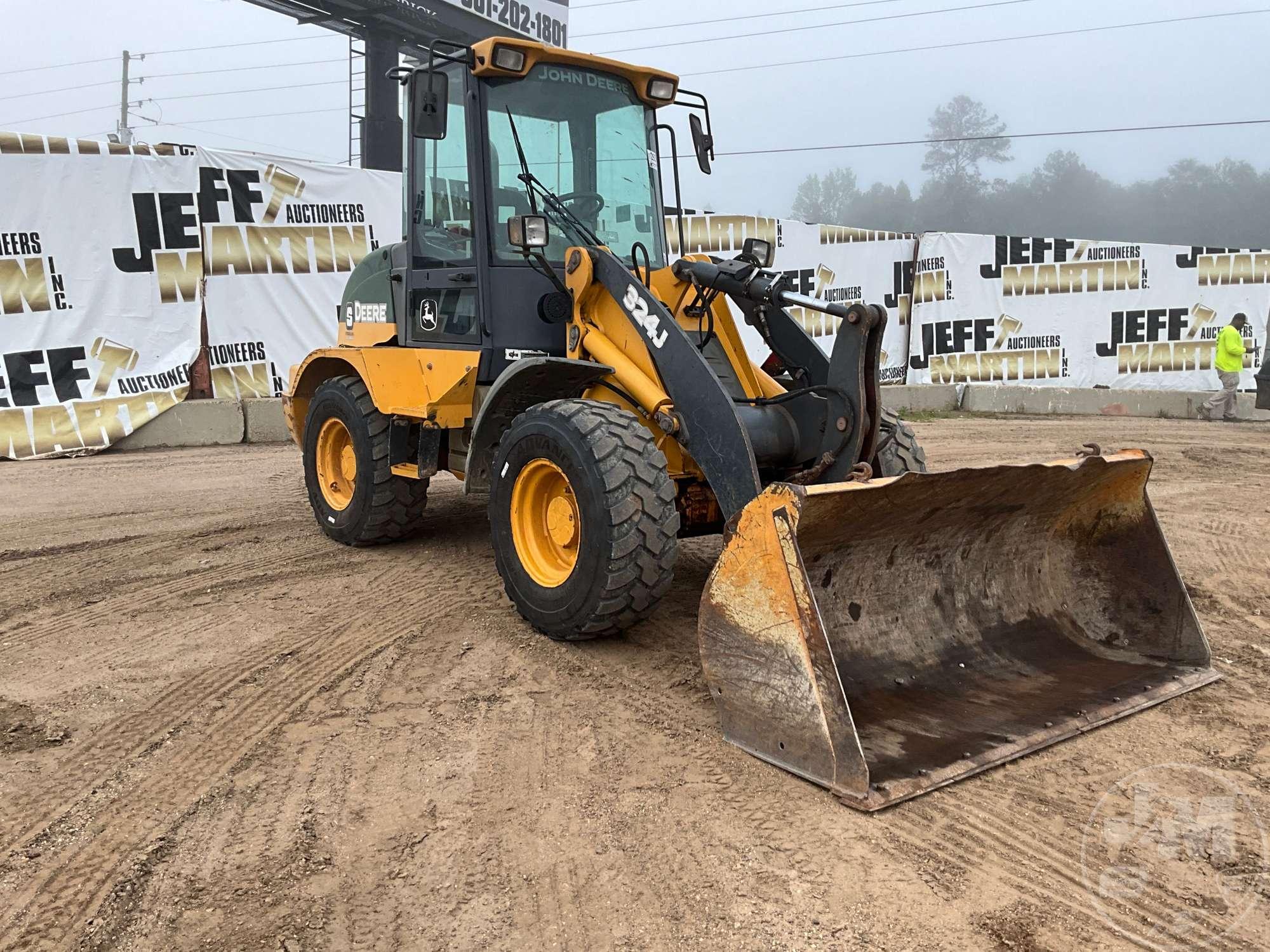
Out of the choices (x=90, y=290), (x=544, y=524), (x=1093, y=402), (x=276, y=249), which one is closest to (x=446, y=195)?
(x=544, y=524)

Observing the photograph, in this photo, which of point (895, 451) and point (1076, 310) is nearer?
point (895, 451)

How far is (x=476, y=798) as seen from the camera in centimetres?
313

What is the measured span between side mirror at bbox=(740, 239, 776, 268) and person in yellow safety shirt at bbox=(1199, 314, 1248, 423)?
12.7 meters

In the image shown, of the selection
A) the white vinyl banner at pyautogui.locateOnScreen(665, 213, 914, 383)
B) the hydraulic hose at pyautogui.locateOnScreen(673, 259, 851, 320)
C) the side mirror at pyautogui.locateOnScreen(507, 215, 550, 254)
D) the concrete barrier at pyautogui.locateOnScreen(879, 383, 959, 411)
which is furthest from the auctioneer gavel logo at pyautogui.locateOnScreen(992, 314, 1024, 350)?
the side mirror at pyautogui.locateOnScreen(507, 215, 550, 254)

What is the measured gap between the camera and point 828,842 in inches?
112

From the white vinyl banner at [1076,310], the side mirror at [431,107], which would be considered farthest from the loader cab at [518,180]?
the white vinyl banner at [1076,310]

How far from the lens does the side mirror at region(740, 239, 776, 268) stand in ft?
17.1

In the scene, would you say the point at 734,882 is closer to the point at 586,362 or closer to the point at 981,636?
the point at 981,636

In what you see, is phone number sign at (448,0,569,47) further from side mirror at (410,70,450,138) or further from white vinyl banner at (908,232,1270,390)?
side mirror at (410,70,450,138)

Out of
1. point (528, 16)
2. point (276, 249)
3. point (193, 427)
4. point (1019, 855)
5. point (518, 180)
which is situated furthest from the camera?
point (528, 16)

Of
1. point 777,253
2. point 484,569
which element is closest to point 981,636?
point 484,569

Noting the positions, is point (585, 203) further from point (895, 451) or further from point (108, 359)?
point (108, 359)

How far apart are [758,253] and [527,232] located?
4.23 feet

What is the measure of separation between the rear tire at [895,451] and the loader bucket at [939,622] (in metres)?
0.59
